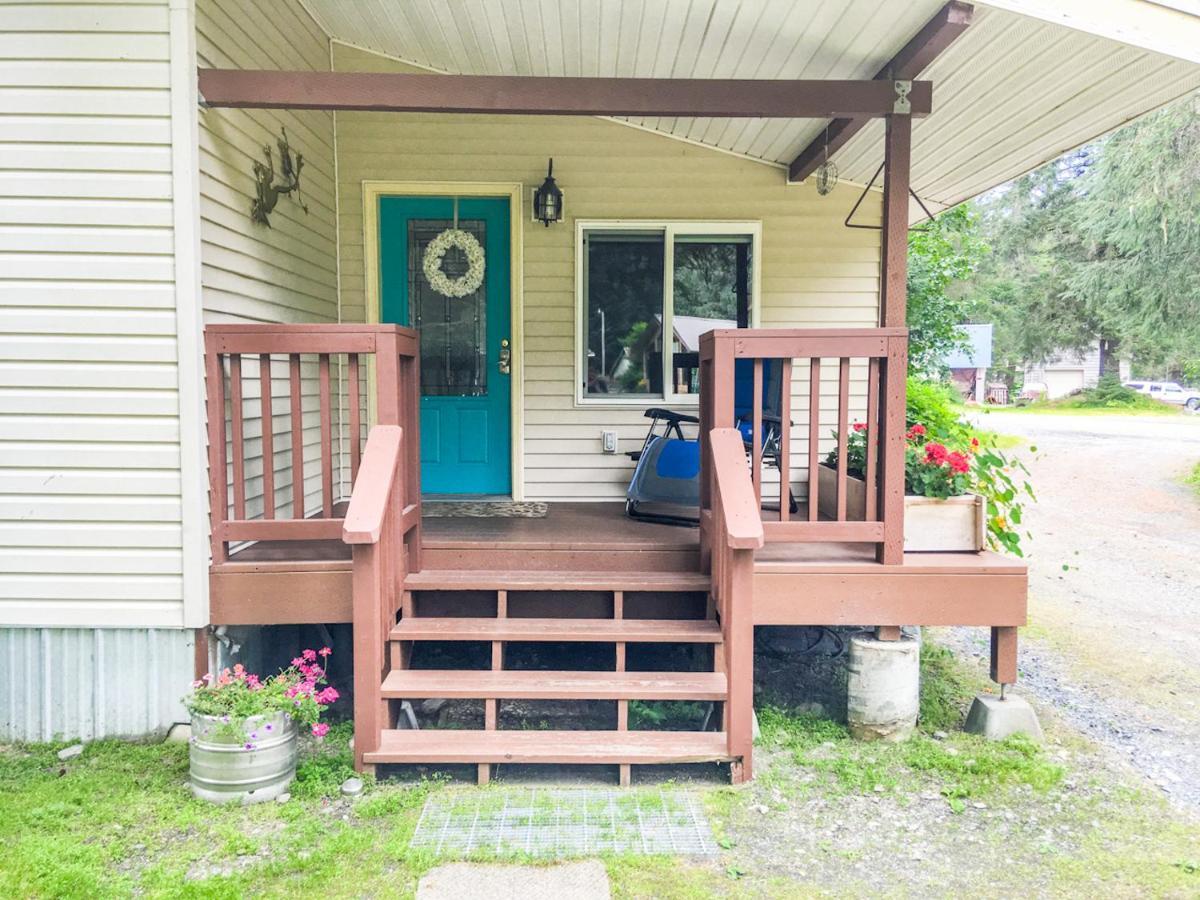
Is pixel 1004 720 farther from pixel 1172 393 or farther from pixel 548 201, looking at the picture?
pixel 1172 393

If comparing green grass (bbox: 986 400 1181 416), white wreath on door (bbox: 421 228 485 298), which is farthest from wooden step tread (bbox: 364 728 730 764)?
green grass (bbox: 986 400 1181 416)

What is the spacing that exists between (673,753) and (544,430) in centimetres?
267

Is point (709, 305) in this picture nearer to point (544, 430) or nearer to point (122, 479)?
point (544, 430)

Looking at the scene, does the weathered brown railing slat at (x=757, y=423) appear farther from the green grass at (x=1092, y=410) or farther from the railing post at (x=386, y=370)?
the green grass at (x=1092, y=410)

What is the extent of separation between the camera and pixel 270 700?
2.87 meters

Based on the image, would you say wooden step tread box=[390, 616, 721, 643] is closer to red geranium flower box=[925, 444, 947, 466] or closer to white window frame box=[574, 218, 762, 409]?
red geranium flower box=[925, 444, 947, 466]

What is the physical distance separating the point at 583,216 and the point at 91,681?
11.4 ft

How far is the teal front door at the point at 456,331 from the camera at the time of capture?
205 inches

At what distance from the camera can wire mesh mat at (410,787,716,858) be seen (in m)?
2.57

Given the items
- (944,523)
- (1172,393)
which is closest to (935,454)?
(944,523)

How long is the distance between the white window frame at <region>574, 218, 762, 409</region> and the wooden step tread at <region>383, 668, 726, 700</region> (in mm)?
2353

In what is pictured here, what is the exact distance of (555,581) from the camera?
3568 mm

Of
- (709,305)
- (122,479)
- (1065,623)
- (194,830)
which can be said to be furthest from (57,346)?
(1065,623)

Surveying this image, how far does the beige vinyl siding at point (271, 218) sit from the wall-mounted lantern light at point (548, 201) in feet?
3.95
